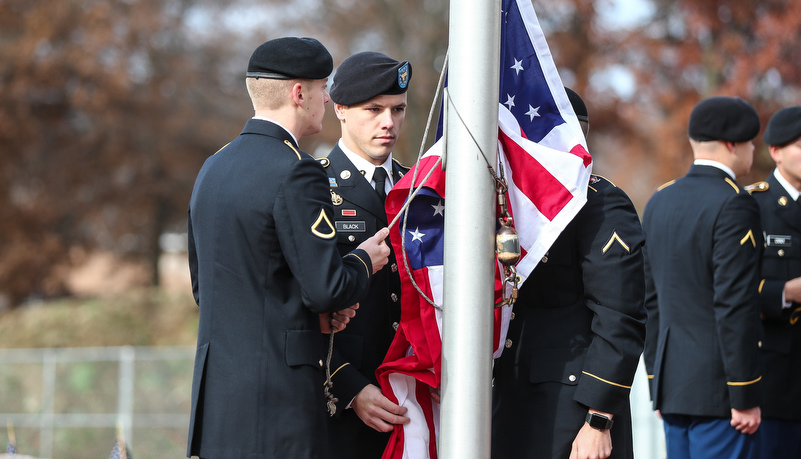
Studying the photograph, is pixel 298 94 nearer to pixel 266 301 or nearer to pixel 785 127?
pixel 266 301

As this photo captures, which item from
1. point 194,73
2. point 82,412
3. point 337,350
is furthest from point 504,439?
point 194,73

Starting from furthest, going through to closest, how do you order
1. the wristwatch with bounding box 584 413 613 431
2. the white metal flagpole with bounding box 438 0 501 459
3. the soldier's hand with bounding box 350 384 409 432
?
the soldier's hand with bounding box 350 384 409 432, the wristwatch with bounding box 584 413 613 431, the white metal flagpole with bounding box 438 0 501 459

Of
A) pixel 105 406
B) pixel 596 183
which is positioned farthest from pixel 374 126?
pixel 105 406

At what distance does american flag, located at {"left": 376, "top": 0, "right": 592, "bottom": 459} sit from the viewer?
10.2 ft

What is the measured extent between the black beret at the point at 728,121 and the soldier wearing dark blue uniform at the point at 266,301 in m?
2.30

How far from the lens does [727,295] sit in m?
4.13

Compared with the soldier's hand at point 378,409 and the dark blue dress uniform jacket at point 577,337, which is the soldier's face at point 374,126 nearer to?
the dark blue dress uniform jacket at point 577,337

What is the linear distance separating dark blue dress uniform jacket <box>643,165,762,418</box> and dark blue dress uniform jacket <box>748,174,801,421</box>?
354 mm

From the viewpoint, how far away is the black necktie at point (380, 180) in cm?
364

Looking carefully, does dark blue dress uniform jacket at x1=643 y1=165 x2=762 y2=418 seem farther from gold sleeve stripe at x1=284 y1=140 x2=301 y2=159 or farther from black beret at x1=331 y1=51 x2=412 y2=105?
gold sleeve stripe at x1=284 y1=140 x2=301 y2=159

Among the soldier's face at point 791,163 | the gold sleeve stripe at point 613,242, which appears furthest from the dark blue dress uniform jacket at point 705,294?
the gold sleeve stripe at point 613,242

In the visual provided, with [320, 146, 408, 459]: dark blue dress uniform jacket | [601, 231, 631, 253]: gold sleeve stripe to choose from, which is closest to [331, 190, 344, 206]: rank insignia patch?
[320, 146, 408, 459]: dark blue dress uniform jacket

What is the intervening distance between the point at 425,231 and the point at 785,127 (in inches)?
104

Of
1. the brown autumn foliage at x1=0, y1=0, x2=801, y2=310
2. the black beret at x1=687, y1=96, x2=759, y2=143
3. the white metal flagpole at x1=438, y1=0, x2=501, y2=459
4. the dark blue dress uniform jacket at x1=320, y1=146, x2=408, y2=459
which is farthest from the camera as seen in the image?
the brown autumn foliage at x1=0, y1=0, x2=801, y2=310
